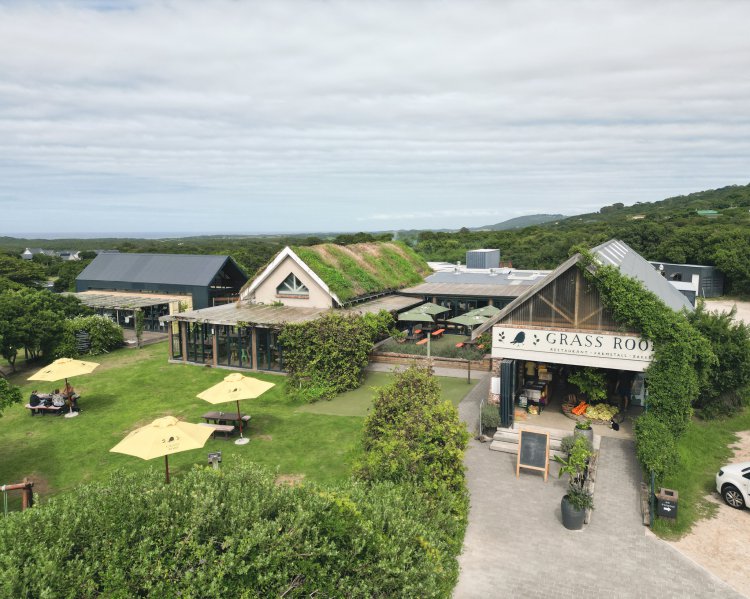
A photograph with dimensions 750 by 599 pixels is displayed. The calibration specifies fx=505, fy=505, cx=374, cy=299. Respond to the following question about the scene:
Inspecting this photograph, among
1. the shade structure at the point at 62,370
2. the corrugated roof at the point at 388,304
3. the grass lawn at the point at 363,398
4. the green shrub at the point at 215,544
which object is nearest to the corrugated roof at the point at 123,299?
the shade structure at the point at 62,370

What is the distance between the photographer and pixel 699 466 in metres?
16.5

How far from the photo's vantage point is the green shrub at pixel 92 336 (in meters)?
30.8

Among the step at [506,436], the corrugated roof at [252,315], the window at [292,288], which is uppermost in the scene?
the window at [292,288]

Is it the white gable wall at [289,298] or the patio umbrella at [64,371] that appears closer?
the patio umbrella at [64,371]

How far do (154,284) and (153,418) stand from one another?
1008 inches

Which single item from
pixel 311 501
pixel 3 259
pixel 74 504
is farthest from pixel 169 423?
pixel 3 259

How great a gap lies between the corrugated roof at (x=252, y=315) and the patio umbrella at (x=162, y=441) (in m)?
12.8

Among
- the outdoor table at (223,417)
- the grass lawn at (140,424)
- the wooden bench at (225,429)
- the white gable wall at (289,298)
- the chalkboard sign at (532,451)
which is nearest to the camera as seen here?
the chalkboard sign at (532,451)

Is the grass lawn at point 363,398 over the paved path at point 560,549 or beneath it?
over

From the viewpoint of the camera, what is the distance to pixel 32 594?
Answer: 5828mm

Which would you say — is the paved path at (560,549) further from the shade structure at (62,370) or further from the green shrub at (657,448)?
the shade structure at (62,370)

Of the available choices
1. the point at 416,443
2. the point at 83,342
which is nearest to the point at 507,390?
the point at 416,443

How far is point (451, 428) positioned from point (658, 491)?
7126 mm

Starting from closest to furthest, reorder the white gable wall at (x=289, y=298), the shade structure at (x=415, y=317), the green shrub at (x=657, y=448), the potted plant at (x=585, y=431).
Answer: the green shrub at (x=657, y=448) < the potted plant at (x=585, y=431) < the shade structure at (x=415, y=317) < the white gable wall at (x=289, y=298)
